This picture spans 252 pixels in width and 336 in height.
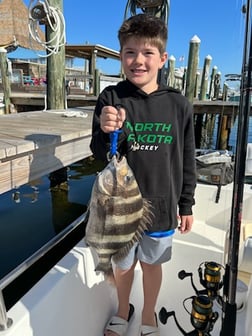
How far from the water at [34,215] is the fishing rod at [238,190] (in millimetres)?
2117

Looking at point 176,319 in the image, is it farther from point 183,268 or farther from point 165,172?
point 165,172

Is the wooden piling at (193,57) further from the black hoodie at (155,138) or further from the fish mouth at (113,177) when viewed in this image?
the fish mouth at (113,177)

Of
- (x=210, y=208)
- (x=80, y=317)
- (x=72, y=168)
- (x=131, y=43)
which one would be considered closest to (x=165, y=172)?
(x=131, y=43)

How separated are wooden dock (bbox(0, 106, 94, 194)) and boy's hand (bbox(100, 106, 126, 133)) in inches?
53.5

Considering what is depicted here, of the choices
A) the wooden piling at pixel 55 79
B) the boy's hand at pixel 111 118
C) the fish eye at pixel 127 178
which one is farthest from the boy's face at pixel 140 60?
the wooden piling at pixel 55 79

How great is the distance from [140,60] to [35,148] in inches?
61.3

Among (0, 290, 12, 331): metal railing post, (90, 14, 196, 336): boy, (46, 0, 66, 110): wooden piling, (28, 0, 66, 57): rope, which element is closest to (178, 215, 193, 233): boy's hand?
(90, 14, 196, 336): boy

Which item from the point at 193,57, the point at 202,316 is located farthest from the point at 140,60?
the point at 193,57

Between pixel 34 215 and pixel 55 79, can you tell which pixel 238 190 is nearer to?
pixel 34 215

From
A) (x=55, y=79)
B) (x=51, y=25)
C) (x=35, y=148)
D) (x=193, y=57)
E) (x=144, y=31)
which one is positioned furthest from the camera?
(x=193, y=57)

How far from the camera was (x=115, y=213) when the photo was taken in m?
1.31

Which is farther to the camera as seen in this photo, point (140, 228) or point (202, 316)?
point (202, 316)

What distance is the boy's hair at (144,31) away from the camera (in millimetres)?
1442

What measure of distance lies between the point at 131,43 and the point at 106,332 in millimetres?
1730
